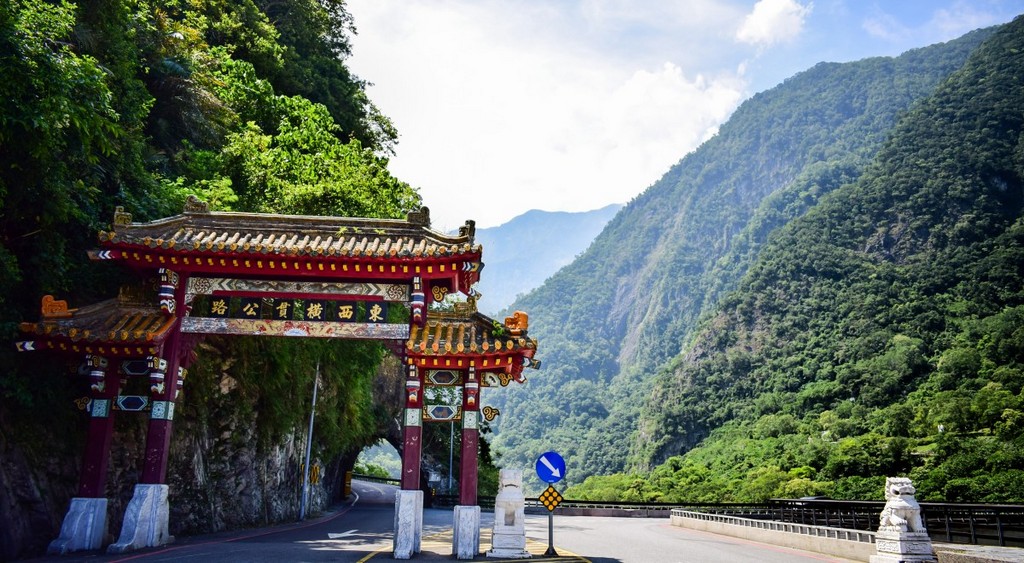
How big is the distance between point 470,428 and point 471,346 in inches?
69.2

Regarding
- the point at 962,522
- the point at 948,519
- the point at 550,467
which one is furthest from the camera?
the point at 948,519

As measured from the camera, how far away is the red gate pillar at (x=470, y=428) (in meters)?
14.4

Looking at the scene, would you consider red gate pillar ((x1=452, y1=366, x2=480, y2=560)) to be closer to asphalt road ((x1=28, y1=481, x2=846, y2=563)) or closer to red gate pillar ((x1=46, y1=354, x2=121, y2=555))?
asphalt road ((x1=28, y1=481, x2=846, y2=563))

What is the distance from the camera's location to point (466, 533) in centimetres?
1376

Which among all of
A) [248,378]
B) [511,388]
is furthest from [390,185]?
[511,388]

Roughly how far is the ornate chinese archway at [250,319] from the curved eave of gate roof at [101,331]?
0.03 metres

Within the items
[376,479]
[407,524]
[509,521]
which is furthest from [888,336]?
[407,524]

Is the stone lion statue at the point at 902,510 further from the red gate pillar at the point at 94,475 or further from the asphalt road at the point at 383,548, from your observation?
the red gate pillar at the point at 94,475

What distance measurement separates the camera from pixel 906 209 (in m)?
110

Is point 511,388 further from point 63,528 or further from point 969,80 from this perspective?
point 63,528

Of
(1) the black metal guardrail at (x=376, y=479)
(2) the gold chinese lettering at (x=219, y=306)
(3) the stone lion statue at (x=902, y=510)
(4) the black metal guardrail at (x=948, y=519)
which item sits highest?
(2) the gold chinese lettering at (x=219, y=306)

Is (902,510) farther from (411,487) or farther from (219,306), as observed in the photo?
(219,306)

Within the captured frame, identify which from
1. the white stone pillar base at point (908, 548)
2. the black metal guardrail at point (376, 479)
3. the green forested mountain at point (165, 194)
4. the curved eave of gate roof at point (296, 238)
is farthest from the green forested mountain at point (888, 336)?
the curved eave of gate roof at point (296, 238)

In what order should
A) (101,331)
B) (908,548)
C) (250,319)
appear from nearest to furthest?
(908,548), (101,331), (250,319)
